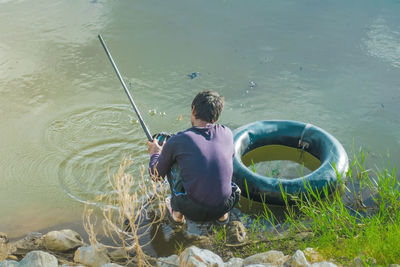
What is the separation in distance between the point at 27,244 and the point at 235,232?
162 centimetres

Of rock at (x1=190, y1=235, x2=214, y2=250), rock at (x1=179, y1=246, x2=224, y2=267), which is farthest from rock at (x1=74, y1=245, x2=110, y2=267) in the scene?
rock at (x1=190, y1=235, x2=214, y2=250)

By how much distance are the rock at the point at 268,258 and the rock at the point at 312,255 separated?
0.15m

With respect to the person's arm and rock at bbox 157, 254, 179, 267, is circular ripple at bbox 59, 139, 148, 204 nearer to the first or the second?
the person's arm

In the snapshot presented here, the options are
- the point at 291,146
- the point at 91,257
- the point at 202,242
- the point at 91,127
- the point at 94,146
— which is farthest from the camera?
the point at 91,127

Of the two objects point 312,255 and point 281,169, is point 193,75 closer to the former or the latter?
point 281,169

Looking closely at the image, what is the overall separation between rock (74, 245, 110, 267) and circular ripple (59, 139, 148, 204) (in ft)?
2.94

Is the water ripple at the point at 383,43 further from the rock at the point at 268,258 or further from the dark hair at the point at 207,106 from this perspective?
the rock at the point at 268,258

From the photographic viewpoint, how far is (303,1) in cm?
902

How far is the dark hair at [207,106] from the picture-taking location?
290cm

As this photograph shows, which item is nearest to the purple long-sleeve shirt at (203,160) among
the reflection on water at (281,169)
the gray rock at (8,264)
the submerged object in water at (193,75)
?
the gray rock at (8,264)

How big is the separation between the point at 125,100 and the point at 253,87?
177cm

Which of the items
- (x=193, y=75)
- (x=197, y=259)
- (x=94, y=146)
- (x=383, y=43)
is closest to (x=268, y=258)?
(x=197, y=259)

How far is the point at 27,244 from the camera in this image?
3.24 m

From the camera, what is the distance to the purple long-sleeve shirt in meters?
2.87
